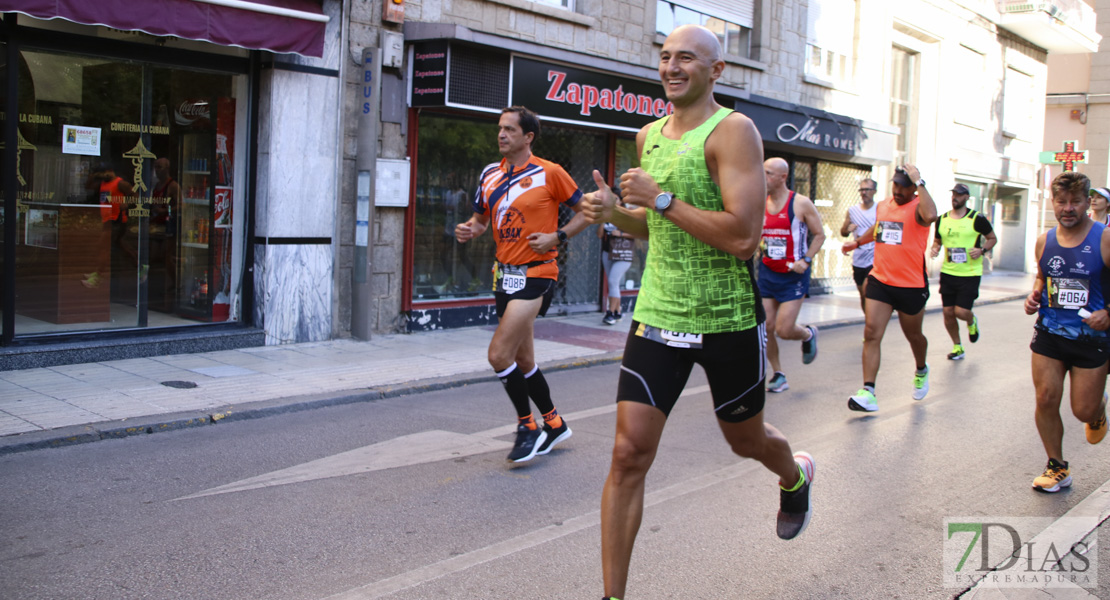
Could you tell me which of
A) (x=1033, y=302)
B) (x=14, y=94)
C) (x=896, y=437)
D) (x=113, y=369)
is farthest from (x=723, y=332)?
(x=14, y=94)

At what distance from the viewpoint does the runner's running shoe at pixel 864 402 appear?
7359 mm

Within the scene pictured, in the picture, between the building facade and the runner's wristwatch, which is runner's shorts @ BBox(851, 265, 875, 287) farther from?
the runner's wristwatch

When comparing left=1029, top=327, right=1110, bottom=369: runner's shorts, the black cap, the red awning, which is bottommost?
left=1029, top=327, right=1110, bottom=369: runner's shorts

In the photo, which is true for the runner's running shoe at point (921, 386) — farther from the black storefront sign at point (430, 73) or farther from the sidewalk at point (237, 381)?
the black storefront sign at point (430, 73)

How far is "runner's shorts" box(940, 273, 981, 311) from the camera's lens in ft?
35.6

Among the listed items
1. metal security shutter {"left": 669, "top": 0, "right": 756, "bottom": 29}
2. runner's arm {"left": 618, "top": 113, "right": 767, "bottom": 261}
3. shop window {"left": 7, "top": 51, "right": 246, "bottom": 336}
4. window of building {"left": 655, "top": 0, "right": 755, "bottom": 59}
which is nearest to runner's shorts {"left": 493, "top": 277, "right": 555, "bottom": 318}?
runner's arm {"left": 618, "top": 113, "right": 767, "bottom": 261}

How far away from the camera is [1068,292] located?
17.3 ft

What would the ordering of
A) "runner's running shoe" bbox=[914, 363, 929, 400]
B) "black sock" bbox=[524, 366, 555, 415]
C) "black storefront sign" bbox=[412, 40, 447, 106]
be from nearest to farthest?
1. "black sock" bbox=[524, 366, 555, 415]
2. "runner's running shoe" bbox=[914, 363, 929, 400]
3. "black storefront sign" bbox=[412, 40, 447, 106]

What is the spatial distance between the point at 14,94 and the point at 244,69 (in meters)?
2.26

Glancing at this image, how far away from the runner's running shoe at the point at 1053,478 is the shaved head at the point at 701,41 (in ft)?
11.1

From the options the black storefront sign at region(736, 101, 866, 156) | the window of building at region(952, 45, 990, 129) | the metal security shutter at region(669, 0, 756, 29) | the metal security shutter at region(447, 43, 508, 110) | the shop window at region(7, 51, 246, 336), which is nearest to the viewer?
the shop window at region(7, 51, 246, 336)

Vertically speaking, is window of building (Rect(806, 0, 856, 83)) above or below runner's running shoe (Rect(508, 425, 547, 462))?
above

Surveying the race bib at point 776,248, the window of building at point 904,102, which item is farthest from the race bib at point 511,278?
the window of building at point 904,102

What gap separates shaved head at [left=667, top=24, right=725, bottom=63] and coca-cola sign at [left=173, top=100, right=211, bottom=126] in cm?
753
